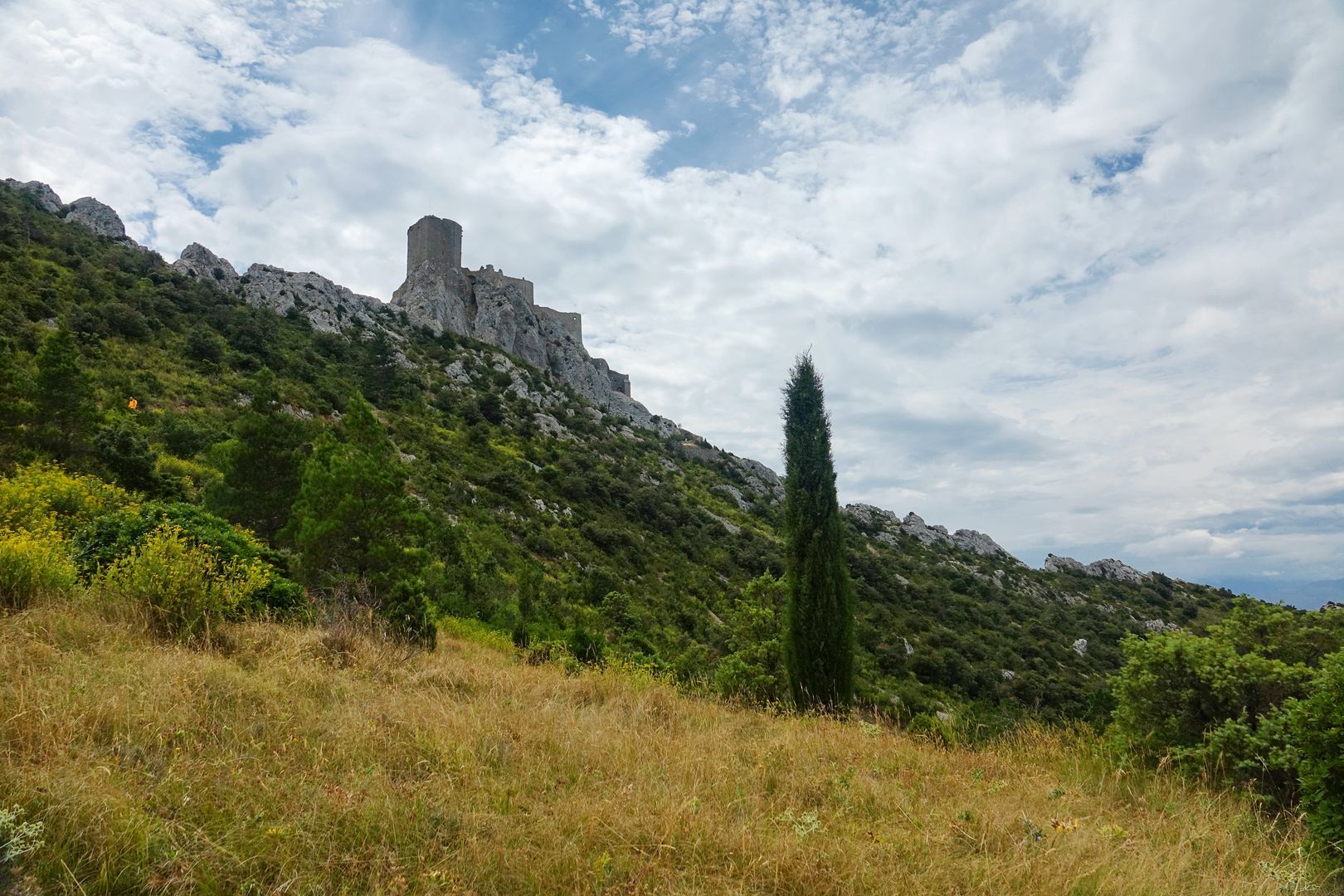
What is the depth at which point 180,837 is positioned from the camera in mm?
2766

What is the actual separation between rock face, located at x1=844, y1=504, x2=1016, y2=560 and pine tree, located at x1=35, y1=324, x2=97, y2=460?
2051 inches

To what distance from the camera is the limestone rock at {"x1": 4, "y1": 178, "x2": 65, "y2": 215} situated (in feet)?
140

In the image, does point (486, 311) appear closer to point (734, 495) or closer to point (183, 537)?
point (734, 495)

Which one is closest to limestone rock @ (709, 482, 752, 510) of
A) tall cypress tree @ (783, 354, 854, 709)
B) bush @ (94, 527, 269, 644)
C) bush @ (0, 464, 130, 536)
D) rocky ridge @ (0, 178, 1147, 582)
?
rocky ridge @ (0, 178, 1147, 582)

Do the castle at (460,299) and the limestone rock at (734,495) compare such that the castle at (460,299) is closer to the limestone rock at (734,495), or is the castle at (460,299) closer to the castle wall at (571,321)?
the castle wall at (571,321)

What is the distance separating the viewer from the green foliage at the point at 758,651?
11.1 m

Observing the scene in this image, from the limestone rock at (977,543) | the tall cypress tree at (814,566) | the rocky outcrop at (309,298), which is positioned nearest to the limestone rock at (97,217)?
the rocky outcrop at (309,298)

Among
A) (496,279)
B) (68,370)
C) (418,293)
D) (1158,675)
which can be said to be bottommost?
(1158,675)

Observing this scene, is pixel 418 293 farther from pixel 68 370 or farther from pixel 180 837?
pixel 180 837

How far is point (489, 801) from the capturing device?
Answer: 3.54 metres

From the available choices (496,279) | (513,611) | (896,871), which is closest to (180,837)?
(896,871)

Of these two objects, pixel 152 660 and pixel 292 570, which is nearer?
pixel 152 660

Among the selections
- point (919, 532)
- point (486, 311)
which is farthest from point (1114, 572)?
point (486, 311)

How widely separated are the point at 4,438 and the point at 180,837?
1416 cm
